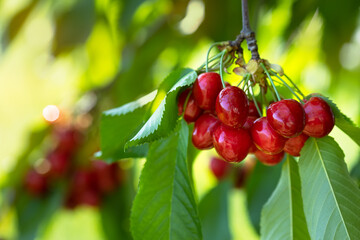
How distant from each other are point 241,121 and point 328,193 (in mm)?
186

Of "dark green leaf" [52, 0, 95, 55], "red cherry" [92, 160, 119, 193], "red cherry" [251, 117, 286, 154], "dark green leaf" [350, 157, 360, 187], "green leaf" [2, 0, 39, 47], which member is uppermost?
"green leaf" [2, 0, 39, 47]

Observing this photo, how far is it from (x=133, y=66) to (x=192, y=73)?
0.90 meters

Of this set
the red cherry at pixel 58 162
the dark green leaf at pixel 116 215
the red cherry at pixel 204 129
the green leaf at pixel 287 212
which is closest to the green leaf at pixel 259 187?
the green leaf at pixel 287 212

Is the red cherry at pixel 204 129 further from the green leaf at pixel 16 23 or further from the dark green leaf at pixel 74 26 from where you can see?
the green leaf at pixel 16 23

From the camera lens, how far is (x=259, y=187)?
54.0 inches

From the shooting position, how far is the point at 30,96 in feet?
7.88

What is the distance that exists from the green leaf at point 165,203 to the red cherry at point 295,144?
19cm

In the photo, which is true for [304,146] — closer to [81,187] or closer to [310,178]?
[310,178]

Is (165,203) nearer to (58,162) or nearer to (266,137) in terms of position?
(266,137)

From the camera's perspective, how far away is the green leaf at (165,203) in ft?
2.67

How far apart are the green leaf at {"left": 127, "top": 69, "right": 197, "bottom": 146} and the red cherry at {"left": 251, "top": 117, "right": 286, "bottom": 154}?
14cm

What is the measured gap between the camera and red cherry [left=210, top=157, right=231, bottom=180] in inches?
76.8

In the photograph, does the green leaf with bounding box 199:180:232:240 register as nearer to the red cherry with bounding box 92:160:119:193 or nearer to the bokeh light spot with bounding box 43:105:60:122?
the red cherry with bounding box 92:160:119:193

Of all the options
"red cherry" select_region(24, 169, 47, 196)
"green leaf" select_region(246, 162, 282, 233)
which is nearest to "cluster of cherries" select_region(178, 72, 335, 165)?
"green leaf" select_region(246, 162, 282, 233)
